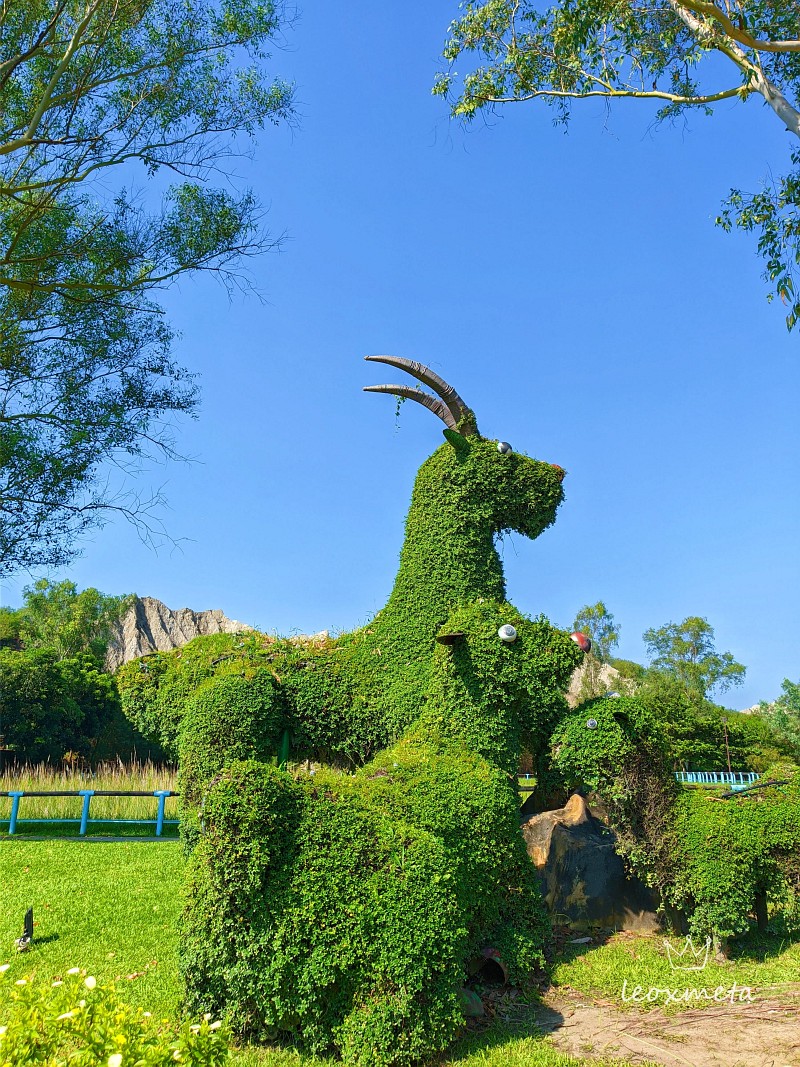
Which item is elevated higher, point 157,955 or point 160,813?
point 160,813

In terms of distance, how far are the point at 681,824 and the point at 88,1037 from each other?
16.5ft

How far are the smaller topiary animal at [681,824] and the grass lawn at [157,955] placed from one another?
442 millimetres

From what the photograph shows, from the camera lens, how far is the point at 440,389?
726 centimetres

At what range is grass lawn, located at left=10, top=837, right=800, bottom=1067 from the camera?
470 cm

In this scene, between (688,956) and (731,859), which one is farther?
(688,956)

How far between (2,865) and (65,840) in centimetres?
181

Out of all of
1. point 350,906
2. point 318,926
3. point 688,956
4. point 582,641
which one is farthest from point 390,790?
point 688,956

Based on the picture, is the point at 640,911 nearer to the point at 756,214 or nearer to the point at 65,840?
the point at 756,214

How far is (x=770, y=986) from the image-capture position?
5629mm

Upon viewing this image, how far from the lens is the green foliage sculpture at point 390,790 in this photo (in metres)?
4.54

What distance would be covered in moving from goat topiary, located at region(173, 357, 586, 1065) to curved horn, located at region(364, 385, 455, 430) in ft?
0.07

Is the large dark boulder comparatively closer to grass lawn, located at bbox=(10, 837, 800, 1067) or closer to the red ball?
grass lawn, located at bbox=(10, 837, 800, 1067)

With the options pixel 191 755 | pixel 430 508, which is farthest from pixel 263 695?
pixel 430 508

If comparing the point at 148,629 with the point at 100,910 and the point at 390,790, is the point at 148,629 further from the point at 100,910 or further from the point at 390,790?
the point at 390,790
